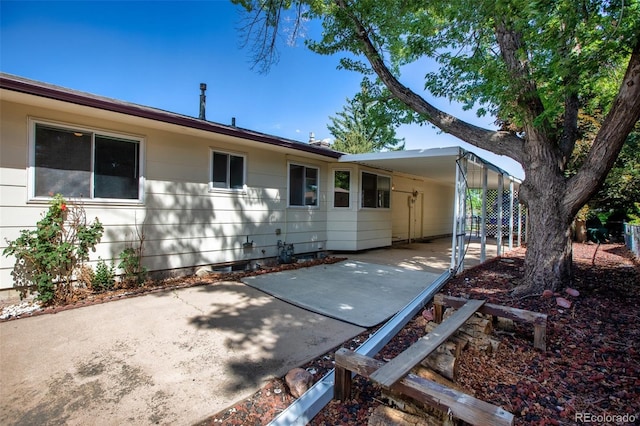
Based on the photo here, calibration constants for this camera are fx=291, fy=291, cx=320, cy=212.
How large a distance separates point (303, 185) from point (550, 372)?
241 inches

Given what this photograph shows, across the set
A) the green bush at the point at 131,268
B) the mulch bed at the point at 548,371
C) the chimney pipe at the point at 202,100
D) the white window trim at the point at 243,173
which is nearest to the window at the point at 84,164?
the green bush at the point at 131,268

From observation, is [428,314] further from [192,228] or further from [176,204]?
[176,204]

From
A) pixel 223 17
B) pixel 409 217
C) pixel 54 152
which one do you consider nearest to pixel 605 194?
pixel 409 217

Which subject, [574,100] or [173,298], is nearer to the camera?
[173,298]

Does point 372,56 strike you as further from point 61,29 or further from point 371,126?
point 61,29

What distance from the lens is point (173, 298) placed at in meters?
4.30

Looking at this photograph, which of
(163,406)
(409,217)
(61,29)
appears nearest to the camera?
(163,406)

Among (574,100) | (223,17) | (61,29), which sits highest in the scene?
(223,17)

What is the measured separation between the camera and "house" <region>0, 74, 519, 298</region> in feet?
12.9

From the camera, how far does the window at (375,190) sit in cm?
871

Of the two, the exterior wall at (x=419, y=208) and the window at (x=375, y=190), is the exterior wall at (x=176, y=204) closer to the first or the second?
the window at (x=375, y=190)

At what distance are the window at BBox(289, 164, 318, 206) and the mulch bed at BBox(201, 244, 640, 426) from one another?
4559 millimetres

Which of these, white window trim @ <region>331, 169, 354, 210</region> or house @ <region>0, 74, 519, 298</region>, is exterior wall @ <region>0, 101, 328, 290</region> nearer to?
house @ <region>0, 74, 519, 298</region>

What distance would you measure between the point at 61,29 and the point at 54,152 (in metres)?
3.12
